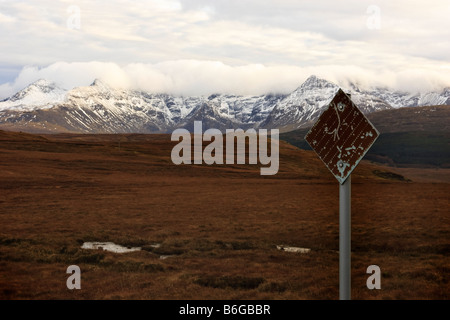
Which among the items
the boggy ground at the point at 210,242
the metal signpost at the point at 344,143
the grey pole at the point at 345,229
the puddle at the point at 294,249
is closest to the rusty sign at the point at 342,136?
the metal signpost at the point at 344,143

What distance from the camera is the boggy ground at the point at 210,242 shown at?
16.3 m

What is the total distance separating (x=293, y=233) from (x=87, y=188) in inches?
1548

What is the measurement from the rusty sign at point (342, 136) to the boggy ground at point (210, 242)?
960 cm

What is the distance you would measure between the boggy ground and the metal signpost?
9231mm

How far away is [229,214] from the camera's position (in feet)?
128

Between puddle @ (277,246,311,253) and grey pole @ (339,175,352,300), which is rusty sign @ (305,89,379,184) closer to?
grey pole @ (339,175,352,300)

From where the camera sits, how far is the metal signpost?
6.00 metres

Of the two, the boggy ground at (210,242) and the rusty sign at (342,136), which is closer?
the rusty sign at (342,136)

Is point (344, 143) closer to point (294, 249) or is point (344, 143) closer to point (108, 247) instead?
point (294, 249)

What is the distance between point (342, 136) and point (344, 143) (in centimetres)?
10

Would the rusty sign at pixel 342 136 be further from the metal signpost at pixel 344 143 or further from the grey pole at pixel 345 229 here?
the grey pole at pixel 345 229

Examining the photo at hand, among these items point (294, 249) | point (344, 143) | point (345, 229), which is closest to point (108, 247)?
point (294, 249)

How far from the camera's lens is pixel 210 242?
2633cm

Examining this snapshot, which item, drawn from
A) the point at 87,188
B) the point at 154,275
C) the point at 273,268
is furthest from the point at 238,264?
the point at 87,188
